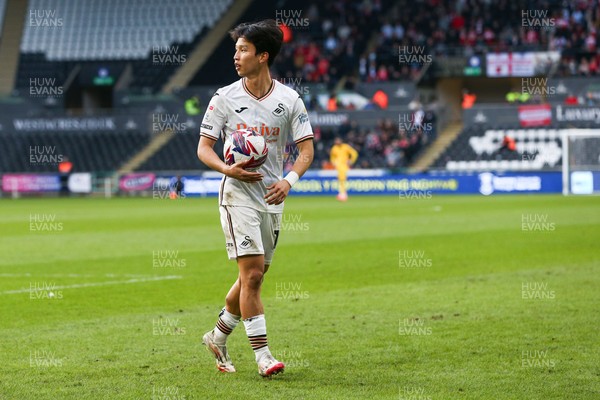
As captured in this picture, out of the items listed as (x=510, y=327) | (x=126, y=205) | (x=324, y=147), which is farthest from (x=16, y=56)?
(x=510, y=327)

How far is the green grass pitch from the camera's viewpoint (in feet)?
23.5

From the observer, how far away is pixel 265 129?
7.57 metres

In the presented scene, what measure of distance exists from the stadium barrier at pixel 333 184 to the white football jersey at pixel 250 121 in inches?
1325

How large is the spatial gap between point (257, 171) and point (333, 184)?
36936 millimetres

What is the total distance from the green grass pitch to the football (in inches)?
58.8

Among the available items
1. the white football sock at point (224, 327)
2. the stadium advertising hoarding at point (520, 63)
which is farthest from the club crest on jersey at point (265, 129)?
the stadium advertising hoarding at point (520, 63)

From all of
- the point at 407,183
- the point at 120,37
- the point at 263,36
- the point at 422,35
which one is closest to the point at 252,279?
the point at 263,36

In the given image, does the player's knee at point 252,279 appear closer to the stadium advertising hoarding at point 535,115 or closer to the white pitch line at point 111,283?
the white pitch line at point 111,283

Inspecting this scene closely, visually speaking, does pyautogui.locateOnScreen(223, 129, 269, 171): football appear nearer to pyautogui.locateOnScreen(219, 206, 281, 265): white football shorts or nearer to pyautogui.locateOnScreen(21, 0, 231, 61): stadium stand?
pyautogui.locateOnScreen(219, 206, 281, 265): white football shorts

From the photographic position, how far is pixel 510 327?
382 inches

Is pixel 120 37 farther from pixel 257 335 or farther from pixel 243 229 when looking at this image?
pixel 257 335

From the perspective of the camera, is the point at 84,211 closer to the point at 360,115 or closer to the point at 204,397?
the point at 360,115

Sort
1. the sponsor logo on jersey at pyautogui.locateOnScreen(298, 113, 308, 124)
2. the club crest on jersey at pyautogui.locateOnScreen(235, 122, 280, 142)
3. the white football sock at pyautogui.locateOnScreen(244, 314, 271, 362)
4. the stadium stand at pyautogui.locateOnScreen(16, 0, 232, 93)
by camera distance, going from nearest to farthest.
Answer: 1. the white football sock at pyautogui.locateOnScreen(244, 314, 271, 362)
2. the club crest on jersey at pyautogui.locateOnScreen(235, 122, 280, 142)
3. the sponsor logo on jersey at pyautogui.locateOnScreen(298, 113, 308, 124)
4. the stadium stand at pyautogui.locateOnScreen(16, 0, 232, 93)

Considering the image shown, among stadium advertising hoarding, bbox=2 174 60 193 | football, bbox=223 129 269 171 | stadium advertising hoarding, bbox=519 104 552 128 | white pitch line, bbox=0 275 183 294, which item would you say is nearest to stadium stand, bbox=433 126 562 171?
stadium advertising hoarding, bbox=519 104 552 128
